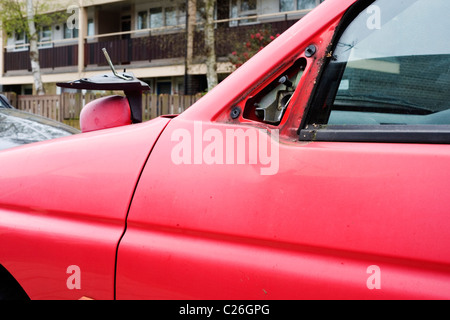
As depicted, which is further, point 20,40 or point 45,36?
point 20,40

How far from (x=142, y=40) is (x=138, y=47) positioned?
41 cm

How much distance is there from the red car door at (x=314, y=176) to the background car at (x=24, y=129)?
2233 mm

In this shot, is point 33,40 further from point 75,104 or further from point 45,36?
point 45,36

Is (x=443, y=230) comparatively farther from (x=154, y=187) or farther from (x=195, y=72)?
(x=195, y=72)

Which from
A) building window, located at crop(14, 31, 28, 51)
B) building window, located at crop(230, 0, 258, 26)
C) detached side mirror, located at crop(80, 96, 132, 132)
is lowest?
detached side mirror, located at crop(80, 96, 132, 132)

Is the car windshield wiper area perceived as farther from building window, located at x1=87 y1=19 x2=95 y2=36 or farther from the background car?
building window, located at x1=87 y1=19 x2=95 y2=36

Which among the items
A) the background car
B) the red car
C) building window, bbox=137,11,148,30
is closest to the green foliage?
building window, bbox=137,11,148,30

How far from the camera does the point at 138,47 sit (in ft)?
65.2

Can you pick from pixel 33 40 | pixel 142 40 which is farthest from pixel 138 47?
pixel 33 40

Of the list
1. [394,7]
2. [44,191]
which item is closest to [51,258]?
[44,191]

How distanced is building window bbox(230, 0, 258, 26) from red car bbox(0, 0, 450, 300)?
703 inches

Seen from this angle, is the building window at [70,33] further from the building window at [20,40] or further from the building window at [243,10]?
the building window at [243,10]

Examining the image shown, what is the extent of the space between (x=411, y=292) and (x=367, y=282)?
0.32ft

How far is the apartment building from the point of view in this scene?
17.5m
